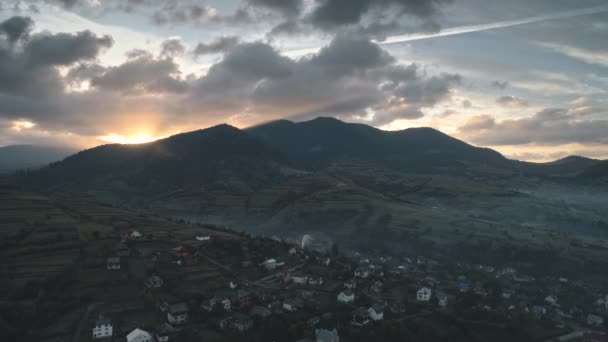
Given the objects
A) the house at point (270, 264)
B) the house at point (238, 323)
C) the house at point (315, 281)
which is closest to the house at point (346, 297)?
the house at point (315, 281)

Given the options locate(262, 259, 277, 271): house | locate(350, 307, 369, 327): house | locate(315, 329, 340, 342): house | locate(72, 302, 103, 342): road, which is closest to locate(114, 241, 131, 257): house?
locate(72, 302, 103, 342): road

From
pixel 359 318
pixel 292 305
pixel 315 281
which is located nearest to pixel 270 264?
pixel 315 281

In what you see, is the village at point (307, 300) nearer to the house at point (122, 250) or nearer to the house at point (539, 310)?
the house at point (539, 310)

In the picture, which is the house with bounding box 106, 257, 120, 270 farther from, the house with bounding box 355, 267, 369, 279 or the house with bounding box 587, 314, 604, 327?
the house with bounding box 587, 314, 604, 327

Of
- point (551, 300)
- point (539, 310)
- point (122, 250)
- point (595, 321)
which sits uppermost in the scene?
point (122, 250)

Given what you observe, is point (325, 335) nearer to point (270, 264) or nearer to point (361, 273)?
point (270, 264)
